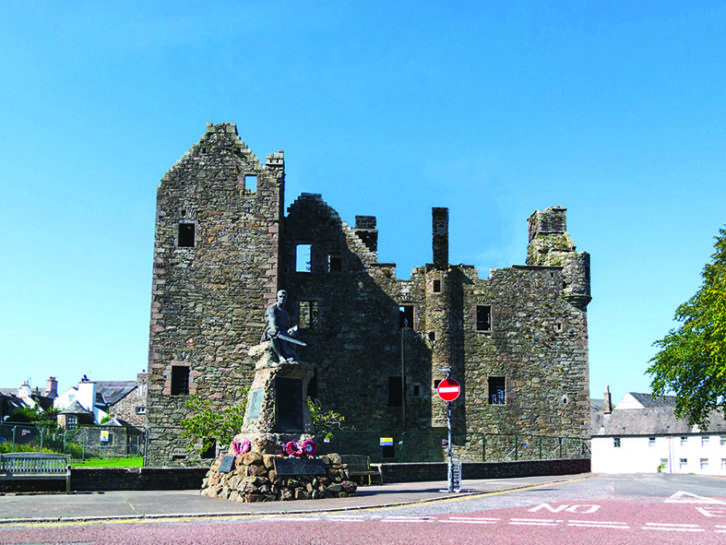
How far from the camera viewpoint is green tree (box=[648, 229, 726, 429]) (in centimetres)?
3129

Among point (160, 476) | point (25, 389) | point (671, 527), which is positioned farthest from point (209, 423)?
point (25, 389)

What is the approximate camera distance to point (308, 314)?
3516cm

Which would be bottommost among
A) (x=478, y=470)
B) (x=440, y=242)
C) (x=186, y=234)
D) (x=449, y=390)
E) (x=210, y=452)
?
(x=478, y=470)

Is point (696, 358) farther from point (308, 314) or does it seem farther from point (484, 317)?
point (308, 314)

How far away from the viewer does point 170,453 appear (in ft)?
93.7

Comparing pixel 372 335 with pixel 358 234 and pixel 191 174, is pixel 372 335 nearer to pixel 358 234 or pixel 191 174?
pixel 358 234

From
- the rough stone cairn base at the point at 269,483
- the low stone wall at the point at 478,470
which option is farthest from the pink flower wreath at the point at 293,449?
the low stone wall at the point at 478,470

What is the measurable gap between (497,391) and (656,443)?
35.3 meters

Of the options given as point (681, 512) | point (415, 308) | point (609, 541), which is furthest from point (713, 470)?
point (609, 541)

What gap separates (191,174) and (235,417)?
10.1 meters

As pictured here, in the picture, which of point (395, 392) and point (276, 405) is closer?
point (276, 405)

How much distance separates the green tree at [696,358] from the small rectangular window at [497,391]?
260 inches

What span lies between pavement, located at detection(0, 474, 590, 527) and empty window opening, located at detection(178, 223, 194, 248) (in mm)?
14225

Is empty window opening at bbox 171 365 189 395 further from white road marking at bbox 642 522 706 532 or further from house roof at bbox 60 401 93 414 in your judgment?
house roof at bbox 60 401 93 414
